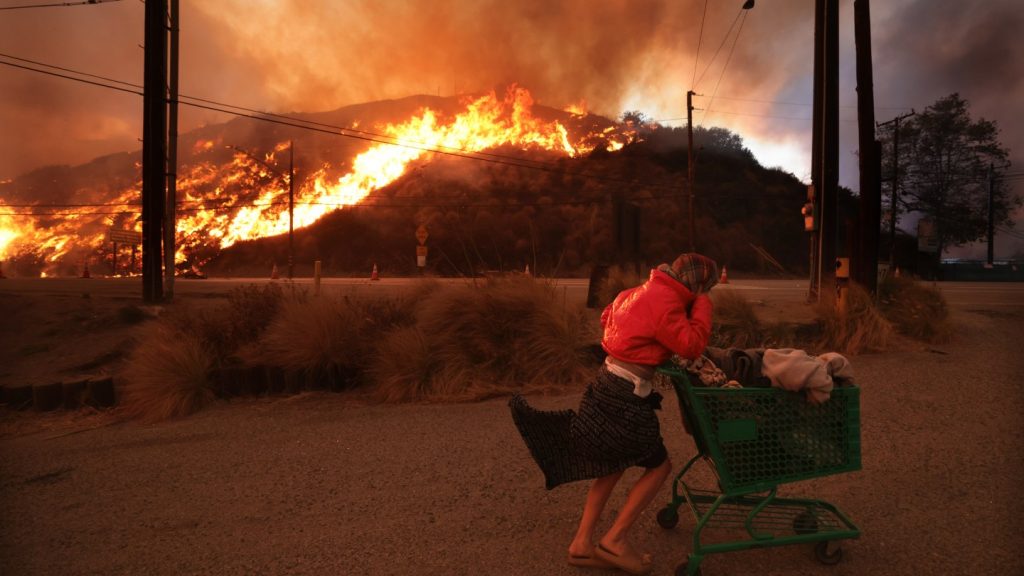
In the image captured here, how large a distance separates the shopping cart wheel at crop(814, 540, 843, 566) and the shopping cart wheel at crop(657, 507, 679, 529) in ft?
2.26

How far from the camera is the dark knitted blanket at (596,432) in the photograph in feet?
8.98

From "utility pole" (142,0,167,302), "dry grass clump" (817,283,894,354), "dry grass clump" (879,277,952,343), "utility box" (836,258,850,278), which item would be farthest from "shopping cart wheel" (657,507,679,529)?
"utility pole" (142,0,167,302)

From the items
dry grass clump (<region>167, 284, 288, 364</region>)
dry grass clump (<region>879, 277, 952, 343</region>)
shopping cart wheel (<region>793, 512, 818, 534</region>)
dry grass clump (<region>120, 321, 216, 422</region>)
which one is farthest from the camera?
dry grass clump (<region>879, 277, 952, 343</region>)

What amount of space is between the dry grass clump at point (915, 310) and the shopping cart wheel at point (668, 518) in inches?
293

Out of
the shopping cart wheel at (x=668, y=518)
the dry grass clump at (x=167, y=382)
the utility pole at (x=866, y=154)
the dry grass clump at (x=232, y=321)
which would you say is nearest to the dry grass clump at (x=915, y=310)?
the utility pole at (x=866, y=154)

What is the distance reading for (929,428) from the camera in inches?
196

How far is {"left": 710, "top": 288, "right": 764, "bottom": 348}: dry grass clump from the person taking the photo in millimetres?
7925

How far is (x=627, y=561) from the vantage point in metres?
2.71

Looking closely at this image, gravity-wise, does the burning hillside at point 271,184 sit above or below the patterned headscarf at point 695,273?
above

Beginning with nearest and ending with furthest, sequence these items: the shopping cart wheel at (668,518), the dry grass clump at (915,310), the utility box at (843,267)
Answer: the shopping cart wheel at (668,518)
the dry grass clump at (915,310)
the utility box at (843,267)

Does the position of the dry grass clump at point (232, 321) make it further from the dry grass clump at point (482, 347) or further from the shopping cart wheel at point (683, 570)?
the shopping cart wheel at point (683, 570)

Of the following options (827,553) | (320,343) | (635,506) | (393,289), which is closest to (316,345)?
(320,343)

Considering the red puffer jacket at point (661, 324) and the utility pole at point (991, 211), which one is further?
the utility pole at point (991, 211)

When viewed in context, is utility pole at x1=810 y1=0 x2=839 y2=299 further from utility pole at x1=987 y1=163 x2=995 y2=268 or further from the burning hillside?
utility pole at x1=987 y1=163 x2=995 y2=268
